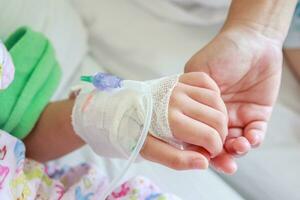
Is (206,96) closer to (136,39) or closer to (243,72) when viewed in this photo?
(243,72)

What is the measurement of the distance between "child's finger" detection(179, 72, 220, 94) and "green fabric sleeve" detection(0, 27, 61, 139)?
0.98 feet

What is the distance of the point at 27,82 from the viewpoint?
92 cm

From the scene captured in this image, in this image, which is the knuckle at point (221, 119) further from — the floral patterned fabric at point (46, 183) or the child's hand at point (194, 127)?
the floral patterned fabric at point (46, 183)

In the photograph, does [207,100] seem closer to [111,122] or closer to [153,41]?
[111,122]

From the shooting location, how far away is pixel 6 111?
0.88 meters

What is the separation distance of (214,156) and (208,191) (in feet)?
0.76

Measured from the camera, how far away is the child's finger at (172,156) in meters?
0.66

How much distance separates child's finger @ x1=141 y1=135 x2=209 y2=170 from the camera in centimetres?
66

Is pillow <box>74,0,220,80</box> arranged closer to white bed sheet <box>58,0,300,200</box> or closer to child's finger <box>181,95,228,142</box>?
white bed sheet <box>58,0,300,200</box>

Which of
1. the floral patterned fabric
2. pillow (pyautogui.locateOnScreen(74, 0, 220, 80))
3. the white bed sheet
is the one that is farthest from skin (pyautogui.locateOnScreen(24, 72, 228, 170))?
pillow (pyautogui.locateOnScreen(74, 0, 220, 80))

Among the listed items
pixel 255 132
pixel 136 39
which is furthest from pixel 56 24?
pixel 255 132

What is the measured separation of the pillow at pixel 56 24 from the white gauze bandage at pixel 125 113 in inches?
13.8

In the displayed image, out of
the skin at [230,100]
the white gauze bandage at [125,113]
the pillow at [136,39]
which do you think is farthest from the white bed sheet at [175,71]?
the white gauze bandage at [125,113]

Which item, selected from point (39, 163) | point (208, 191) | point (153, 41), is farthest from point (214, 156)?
point (153, 41)
